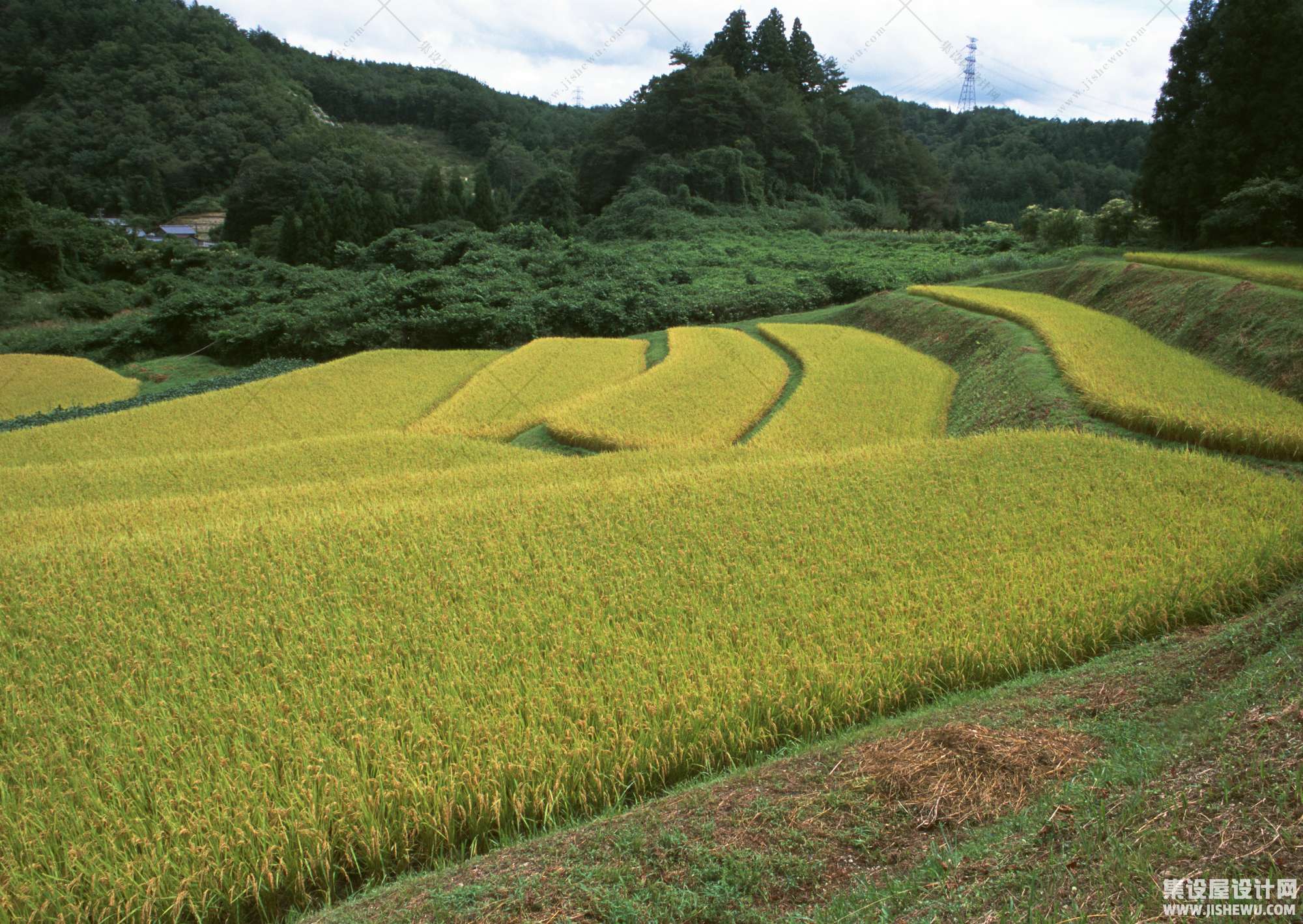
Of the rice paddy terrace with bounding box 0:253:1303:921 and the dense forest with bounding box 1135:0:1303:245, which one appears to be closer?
the rice paddy terrace with bounding box 0:253:1303:921

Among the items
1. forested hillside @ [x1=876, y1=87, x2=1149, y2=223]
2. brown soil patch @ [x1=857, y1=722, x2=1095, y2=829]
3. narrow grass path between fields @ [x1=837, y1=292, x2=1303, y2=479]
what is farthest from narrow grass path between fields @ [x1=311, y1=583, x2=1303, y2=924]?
forested hillside @ [x1=876, y1=87, x2=1149, y2=223]

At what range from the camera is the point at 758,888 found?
213 centimetres

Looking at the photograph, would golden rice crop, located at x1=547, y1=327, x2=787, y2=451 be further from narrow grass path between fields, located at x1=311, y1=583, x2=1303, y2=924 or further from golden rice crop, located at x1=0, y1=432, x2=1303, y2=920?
narrow grass path between fields, located at x1=311, y1=583, x2=1303, y2=924

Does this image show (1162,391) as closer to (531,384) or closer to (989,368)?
(989,368)

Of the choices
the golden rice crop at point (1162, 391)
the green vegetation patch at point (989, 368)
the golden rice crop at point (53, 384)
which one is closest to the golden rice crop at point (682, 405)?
the green vegetation patch at point (989, 368)

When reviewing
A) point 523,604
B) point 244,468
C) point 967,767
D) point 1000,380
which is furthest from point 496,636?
point 1000,380

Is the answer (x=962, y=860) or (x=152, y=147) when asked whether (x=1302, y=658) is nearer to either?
(x=962, y=860)

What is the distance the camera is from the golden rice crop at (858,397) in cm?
882

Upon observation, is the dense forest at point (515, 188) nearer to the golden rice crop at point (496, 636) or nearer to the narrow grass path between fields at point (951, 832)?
the golden rice crop at point (496, 636)

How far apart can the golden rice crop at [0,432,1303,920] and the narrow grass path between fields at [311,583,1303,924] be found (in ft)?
1.04

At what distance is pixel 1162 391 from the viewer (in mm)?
8117

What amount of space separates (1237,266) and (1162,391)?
5.03 meters

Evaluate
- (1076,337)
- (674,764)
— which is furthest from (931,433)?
(674,764)

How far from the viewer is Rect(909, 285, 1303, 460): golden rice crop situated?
6.82m
